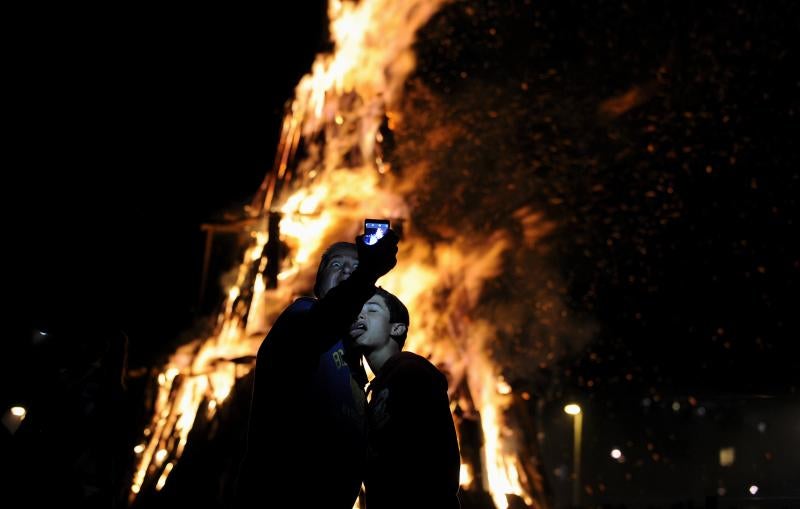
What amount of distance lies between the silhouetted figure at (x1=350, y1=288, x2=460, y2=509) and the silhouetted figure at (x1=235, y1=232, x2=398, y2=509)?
11 cm

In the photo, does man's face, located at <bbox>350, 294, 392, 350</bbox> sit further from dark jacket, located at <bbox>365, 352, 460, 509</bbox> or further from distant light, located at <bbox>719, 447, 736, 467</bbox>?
distant light, located at <bbox>719, 447, 736, 467</bbox>

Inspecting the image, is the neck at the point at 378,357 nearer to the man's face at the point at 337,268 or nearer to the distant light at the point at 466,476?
the man's face at the point at 337,268

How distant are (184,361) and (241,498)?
20.7 ft

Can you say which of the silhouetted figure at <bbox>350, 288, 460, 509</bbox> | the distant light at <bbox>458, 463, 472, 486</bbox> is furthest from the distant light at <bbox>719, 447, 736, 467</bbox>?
the silhouetted figure at <bbox>350, 288, 460, 509</bbox>

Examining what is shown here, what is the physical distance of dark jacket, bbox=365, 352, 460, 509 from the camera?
2.44m

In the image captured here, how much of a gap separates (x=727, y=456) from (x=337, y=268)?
122 feet

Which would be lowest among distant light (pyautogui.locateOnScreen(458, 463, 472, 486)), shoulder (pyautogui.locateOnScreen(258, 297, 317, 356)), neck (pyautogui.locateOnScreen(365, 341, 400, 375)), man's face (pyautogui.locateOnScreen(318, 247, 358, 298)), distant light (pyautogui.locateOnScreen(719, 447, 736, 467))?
distant light (pyautogui.locateOnScreen(719, 447, 736, 467))

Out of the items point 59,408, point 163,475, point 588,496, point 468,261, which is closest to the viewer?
point 59,408

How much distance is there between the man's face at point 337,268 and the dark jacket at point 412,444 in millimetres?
440

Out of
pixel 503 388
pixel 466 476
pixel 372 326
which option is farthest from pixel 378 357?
pixel 503 388

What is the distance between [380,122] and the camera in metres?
9.11

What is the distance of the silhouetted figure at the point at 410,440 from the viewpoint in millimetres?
2439

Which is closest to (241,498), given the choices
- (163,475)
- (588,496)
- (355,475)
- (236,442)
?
(355,475)

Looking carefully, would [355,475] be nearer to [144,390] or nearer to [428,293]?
[428,293]
